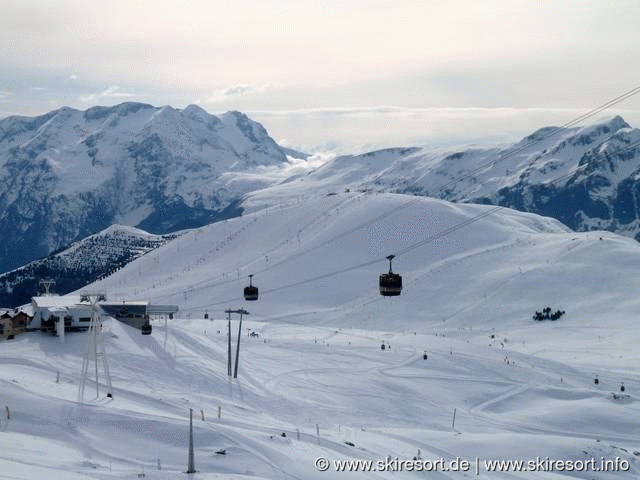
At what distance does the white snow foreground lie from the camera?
35906mm

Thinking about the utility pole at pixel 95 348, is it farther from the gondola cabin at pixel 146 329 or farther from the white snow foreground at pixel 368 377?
the gondola cabin at pixel 146 329

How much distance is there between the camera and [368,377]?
199ft

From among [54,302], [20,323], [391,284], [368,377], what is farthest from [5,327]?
[391,284]

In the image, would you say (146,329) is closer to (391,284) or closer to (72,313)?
(72,313)

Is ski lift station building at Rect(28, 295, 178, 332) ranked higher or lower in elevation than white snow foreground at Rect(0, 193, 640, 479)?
higher

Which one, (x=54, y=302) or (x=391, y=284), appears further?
(x=54, y=302)

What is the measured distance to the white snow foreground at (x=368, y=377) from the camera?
3591cm

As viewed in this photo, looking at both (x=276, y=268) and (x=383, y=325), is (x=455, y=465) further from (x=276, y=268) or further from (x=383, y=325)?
(x=276, y=268)

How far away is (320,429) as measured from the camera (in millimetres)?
45438

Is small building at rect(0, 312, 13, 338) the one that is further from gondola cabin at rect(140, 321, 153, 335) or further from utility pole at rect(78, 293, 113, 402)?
utility pole at rect(78, 293, 113, 402)

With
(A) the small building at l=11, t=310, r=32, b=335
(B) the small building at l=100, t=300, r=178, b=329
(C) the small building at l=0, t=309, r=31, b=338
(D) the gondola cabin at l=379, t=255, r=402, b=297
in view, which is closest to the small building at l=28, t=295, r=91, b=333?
(A) the small building at l=11, t=310, r=32, b=335

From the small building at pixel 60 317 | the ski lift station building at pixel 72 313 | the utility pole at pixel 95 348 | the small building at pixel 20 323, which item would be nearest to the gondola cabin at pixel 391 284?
the utility pole at pixel 95 348

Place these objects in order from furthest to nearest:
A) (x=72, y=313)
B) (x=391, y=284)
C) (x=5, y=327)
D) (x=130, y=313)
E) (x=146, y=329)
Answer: (x=130, y=313) < (x=146, y=329) < (x=72, y=313) < (x=5, y=327) < (x=391, y=284)

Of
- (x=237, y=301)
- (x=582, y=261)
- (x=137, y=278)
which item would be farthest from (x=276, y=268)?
(x=582, y=261)
